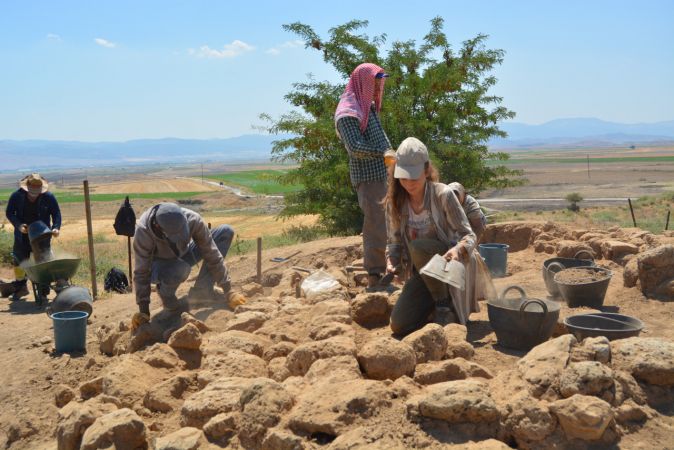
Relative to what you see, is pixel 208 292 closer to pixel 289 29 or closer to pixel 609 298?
pixel 609 298

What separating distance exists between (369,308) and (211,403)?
5.21ft

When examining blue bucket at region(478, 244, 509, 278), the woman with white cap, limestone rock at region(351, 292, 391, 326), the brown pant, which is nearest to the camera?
the woman with white cap

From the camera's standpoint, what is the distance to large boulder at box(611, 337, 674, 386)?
10.4 ft

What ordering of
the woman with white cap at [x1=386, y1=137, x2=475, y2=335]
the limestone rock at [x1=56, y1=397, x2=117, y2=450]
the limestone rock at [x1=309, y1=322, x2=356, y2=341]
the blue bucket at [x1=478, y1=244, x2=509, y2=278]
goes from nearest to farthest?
the limestone rock at [x1=56, y1=397, x2=117, y2=450] < the limestone rock at [x1=309, y1=322, x2=356, y2=341] < the woman with white cap at [x1=386, y1=137, x2=475, y2=335] < the blue bucket at [x1=478, y1=244, x2=509, y2=278]

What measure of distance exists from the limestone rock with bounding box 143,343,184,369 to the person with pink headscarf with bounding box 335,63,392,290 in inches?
68.7

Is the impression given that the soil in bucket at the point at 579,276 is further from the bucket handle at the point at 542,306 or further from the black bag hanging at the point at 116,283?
the black bag hanging at the point at 116,283

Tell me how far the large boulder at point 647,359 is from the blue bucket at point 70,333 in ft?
13.5

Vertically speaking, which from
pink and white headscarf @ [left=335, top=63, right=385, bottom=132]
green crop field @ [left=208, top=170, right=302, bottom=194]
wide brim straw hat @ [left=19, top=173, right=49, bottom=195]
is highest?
pink and white headscarf @ [left=335, top=63, right=385, bottom=132]

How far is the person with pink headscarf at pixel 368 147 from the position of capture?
17.7ft

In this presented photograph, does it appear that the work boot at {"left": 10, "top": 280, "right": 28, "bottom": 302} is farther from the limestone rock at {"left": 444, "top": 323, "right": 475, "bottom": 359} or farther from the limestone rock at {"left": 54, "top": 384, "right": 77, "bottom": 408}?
the limestone rock at {"left": 444, "top": 323, "right": 475, "bottom": 359}

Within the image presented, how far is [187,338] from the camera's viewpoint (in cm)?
443

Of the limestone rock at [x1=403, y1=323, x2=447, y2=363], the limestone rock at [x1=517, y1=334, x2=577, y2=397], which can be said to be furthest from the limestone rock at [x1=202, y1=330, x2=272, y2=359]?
the limestone rock at [x1=517, y1=334, x2=577, y2=397]

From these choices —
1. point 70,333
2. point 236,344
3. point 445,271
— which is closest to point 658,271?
point 445,271

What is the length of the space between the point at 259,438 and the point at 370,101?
129 inches
